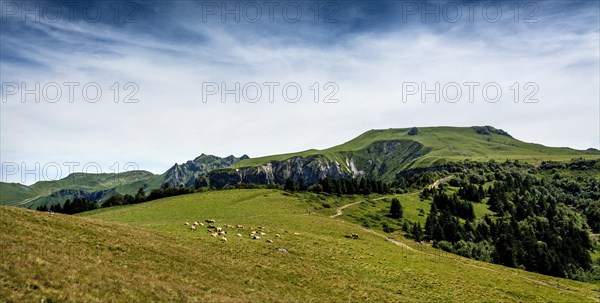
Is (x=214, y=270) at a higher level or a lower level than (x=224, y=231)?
higher

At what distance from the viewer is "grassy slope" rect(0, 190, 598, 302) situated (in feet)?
73.4

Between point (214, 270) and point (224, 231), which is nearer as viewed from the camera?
point (214, 270)

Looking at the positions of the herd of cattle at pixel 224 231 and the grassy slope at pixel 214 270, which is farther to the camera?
the herd of cattle at pixel 224 231

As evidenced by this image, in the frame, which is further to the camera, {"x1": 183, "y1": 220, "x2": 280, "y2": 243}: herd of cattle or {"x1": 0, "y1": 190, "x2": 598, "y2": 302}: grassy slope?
{"x1": 183, "y1": 220, "x2": 280, "y2": 243}: herd of cattle

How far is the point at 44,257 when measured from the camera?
80.2ft

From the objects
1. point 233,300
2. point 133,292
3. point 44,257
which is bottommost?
point 233,300

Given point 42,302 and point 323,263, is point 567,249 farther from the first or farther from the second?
point 42,302

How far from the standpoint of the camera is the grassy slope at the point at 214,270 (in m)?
22.4

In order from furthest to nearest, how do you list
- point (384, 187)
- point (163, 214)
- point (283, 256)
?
1. point (384, 187)
2. point (163, 214)
3. point (283, 256)

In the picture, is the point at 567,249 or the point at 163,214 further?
the point at 567,249

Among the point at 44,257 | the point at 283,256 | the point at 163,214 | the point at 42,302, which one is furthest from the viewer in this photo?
the point at 163,214

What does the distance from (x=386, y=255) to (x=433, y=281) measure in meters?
12.0

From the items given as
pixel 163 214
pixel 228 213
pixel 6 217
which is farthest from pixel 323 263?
pixel 163 214

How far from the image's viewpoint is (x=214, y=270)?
109 ft
